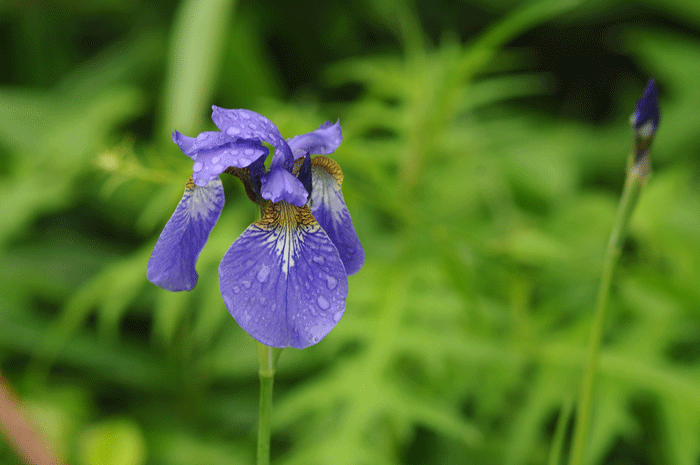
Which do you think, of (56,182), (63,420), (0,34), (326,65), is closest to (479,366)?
(63,420)

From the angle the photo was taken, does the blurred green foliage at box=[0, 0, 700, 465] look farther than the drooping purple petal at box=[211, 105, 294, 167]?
Yes

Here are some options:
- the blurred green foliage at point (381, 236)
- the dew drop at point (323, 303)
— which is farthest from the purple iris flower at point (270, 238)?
the blurred green foliage at point (381, 236)

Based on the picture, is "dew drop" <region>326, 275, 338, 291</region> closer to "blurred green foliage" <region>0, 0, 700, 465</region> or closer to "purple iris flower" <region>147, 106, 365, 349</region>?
"purple iris flower" <region>147, 106, 365, 349</region>

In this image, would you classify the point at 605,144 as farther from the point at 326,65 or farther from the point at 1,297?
the point at 1,297

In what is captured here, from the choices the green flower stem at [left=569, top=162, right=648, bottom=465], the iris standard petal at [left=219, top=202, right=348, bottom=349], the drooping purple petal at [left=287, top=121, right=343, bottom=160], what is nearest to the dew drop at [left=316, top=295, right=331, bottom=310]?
the iris standard petal at [left=219, top=202, right=348, bottom=349]

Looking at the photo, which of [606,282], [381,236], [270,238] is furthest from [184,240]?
[381,236]
